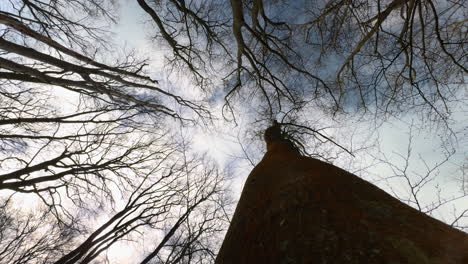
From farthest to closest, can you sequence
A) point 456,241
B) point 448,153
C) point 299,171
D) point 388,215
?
point 448,153
point 299,171
point 388,215
point 456,241

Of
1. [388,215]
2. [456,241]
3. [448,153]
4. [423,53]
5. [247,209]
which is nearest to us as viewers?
[456,241]

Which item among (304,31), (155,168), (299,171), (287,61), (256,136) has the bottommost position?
(299,171)

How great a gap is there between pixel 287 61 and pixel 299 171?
13.8ft

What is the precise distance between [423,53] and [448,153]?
2202 millimetres

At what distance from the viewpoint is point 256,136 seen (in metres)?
5.54

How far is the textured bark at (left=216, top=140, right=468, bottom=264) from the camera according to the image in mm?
1054

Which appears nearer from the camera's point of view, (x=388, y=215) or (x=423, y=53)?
(x=388, y=215)

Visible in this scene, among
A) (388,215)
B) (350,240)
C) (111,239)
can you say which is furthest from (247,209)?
(111,239)

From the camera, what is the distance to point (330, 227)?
4.12 ft

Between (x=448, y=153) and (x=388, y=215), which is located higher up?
(x=448, y=153)

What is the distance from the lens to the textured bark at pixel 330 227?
1.05m

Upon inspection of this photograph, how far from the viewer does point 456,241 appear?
109cm

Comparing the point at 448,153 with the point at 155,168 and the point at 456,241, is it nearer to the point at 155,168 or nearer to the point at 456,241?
the point at 456,241

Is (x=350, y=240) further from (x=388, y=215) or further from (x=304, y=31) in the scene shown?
(x=304, y=31)
